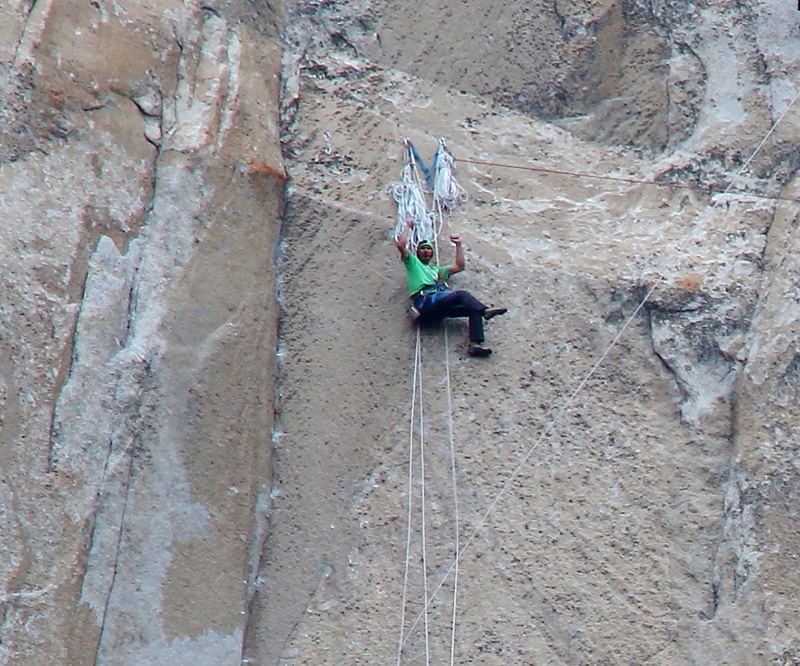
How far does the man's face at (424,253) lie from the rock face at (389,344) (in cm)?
19

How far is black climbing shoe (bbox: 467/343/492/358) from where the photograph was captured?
21.9ft

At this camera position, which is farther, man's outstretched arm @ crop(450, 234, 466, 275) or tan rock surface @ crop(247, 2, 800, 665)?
man's outstretched arm @ crop(450, 234, 466, 275)

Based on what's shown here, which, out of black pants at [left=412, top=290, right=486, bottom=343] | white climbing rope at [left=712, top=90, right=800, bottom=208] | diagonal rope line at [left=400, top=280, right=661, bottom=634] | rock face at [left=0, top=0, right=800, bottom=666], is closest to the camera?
rock face at [left=0, top=0, right=800, bottom=666]

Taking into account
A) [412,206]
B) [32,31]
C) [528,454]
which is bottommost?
[528,454]

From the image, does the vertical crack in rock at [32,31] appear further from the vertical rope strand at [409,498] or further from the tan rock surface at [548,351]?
the vertical rope strand at [409,498]

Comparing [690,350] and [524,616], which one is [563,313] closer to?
[690,350]

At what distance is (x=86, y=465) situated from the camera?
19.7 ft

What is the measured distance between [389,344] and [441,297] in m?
0.42

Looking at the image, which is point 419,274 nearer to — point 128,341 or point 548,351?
point 548,351

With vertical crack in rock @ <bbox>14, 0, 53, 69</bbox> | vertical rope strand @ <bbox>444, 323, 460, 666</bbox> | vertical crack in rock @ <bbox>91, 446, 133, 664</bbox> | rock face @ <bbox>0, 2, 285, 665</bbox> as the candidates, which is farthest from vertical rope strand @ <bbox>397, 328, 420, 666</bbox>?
vertical crack in rock @ <bbox>14, 0, 53, 69</bbox>

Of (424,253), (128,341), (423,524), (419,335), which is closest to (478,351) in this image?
(419,335)

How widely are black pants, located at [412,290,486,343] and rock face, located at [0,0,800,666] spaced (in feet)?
0.61

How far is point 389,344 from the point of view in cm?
678

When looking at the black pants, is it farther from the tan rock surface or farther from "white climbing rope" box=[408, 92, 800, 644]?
"white climbing rope" box=[408, 92, 800, 644]
